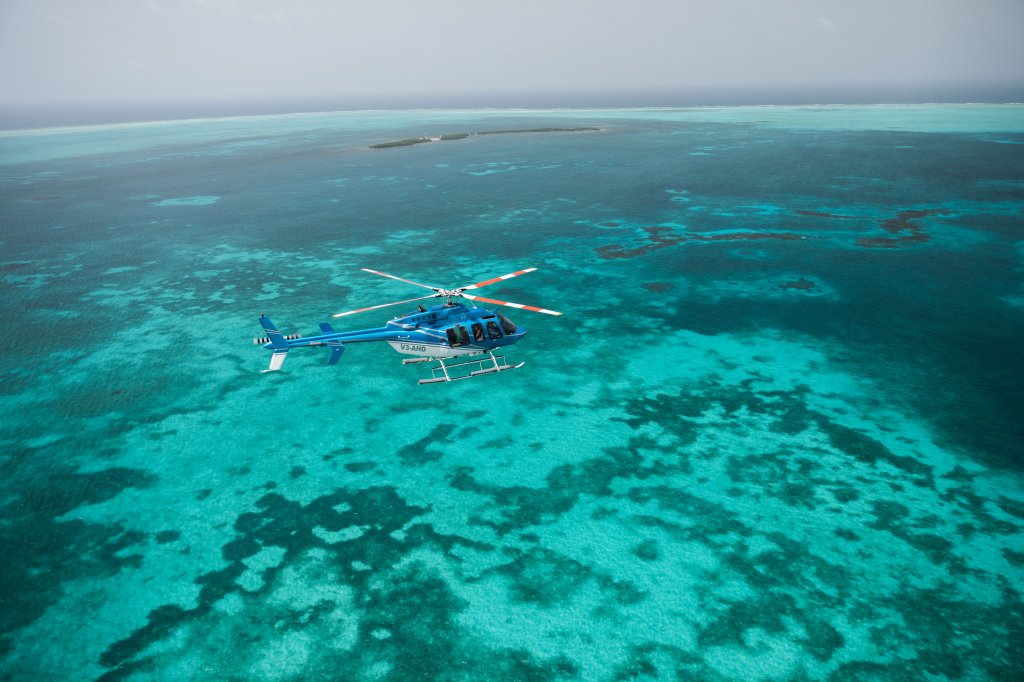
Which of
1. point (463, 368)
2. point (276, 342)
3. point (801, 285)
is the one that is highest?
point (276, 342)

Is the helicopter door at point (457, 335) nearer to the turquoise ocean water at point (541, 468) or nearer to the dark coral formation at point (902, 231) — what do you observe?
the turquoise ocean water at point (541, 468)

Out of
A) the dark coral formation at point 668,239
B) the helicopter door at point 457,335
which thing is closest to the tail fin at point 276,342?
the helicopter door at point 457,335

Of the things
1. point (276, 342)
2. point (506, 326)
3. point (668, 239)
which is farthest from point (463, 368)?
point (668, 239)

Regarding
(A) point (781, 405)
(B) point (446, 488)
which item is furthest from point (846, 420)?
(B) point (446, 488)

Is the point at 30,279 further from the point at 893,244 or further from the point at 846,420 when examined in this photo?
the point at 893,244

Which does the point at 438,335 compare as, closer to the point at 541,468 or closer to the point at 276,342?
the point at 276,342

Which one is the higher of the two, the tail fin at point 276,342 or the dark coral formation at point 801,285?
the tail fin at point 276,342

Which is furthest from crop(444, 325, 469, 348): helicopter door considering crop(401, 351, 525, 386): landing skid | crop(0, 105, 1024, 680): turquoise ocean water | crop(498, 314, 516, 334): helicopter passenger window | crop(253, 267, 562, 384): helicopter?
crop(0, 105, 1024, 680): turquoise ocean water
